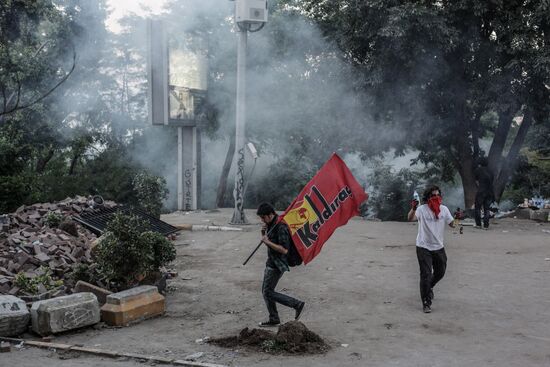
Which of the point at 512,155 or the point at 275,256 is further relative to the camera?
the point at 512,155

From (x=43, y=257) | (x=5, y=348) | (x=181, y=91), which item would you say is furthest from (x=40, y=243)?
(x=181, y=91)

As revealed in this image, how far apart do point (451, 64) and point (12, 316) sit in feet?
48.2

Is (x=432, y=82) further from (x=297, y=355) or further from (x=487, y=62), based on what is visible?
(x=297, y=355)

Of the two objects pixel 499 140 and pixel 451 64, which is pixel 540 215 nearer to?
pixel 499 140

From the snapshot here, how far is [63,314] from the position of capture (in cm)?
641

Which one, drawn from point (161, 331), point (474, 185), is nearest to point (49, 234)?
point (161, 331)

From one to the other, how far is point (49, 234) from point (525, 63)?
12.3 meters

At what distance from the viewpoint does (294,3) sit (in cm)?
2264

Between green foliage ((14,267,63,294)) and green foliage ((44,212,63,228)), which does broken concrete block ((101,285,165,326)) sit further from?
green foliage ((44,212,63,228))

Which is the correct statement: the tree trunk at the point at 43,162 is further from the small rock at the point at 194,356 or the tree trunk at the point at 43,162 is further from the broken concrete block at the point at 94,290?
the small rock at the point at 194,356

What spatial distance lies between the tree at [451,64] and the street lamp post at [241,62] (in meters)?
3.45

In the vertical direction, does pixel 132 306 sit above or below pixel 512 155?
below

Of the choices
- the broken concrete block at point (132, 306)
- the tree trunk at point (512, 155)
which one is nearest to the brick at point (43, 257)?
the broken concrete block at point (132, 306)

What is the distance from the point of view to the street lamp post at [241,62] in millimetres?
14664
